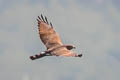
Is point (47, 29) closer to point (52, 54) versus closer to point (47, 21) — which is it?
point (47, 21)

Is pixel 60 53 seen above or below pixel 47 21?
below

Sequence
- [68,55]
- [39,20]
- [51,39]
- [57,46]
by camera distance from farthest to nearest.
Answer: [39,20]
[51,39]
[57,46]
[68,55]

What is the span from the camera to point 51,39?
73.9 m

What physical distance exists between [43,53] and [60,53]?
327 cm

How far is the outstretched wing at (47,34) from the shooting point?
71481 mm

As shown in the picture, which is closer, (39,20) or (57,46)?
(57,46)

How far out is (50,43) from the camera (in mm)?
71625

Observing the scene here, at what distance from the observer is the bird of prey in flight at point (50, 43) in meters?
64.9

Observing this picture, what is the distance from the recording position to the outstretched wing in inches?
2814

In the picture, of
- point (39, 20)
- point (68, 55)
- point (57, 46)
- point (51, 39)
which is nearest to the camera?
point (68, 55)

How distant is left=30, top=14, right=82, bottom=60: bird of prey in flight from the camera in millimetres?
64875

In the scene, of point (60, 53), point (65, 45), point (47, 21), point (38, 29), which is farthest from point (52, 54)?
point (47, 21)

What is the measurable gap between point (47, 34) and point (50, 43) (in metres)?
4.12

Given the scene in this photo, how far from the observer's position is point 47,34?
7531 cm
